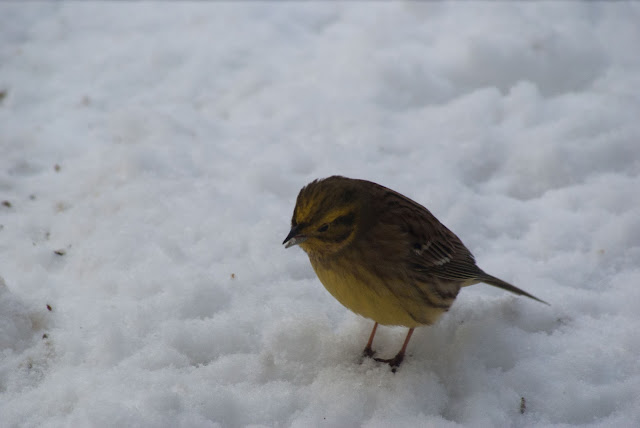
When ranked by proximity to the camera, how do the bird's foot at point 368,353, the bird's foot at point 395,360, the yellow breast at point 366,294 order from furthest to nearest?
the bird's foot at point 368,353 < the bird's foot at point 395,360 < the yellow breast at point 366,294

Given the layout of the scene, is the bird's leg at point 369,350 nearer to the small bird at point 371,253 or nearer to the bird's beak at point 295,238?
the small bird at point 371,253

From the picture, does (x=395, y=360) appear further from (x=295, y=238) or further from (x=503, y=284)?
(x=295, y=238)

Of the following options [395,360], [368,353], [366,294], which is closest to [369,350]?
[368,353]

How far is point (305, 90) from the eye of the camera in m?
6.19

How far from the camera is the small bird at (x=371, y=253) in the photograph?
132 inches

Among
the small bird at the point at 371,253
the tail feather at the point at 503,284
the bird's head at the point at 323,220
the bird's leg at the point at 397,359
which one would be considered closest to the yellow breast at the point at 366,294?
the small bird at the point at 371,253

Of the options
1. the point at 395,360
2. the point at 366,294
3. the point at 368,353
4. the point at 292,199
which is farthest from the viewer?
the point at 292,199

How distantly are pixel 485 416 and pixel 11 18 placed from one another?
6546 millimetres

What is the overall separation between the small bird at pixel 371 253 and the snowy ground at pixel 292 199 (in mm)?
410

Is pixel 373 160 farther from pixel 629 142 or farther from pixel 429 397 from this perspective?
→ pixel 429 397

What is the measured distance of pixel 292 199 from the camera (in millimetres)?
5004

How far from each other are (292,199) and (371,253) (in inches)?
68.1

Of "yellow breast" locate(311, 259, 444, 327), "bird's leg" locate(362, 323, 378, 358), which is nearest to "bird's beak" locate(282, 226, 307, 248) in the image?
"yellow breast" locate(311, 259, 444, 327)

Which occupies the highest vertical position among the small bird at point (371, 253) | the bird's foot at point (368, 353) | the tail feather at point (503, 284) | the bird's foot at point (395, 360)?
the small bird at point (371, 253)
